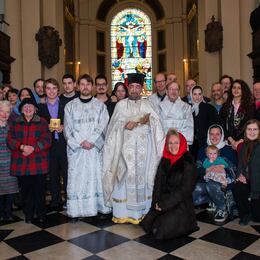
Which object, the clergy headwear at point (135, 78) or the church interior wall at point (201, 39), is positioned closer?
the clergy headwear at point (135, 78)

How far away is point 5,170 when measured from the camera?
4590mm

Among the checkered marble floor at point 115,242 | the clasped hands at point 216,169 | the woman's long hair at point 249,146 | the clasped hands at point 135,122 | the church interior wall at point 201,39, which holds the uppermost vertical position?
the church interior wall at point 201,39

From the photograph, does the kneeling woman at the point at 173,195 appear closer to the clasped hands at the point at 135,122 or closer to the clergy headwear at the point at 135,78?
the clasped hands at the point at 135,122

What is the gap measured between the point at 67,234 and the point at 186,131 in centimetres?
206

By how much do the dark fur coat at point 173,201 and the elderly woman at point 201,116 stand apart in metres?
1.37

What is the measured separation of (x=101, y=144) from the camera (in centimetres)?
470

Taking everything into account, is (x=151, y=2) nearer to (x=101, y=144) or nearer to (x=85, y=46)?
(x=85, y=46)

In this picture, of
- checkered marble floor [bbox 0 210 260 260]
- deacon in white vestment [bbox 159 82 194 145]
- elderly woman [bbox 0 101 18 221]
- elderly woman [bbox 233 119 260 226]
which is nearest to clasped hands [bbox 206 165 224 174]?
elderly woman [bbox 233 119 260 226]

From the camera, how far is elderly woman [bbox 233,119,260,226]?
4.30m

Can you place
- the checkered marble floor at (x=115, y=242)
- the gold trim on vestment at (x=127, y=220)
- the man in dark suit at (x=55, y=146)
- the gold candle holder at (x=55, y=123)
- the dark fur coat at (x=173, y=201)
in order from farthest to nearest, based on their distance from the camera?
1. the man in dark suit at (x=55, y=146)
2. the gold candle holder at (x=55, y=123)
3. the gold trim on vestment at (x=127, y=220)
4. the dark fur coat at (x=173, y=201)
5. the checkered marble floor at (x=115, y=242)

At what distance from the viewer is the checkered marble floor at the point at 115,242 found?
3412 millimetres

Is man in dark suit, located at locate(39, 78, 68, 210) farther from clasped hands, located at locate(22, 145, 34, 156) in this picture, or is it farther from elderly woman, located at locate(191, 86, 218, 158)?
elderly woman, located at locate(191, 86, 218, 158)

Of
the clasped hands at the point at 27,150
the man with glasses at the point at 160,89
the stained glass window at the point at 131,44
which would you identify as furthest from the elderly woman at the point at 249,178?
the stained glass window at the point at 131,44

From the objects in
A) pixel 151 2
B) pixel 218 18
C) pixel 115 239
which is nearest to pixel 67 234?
pixel 115 239
